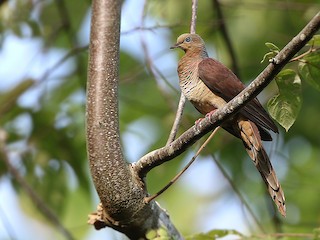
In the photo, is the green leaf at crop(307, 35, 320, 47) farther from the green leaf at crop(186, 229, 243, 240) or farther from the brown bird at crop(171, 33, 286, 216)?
the green leaf at crop(186, 229, 243, 240)

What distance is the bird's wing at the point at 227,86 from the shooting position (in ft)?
11.3

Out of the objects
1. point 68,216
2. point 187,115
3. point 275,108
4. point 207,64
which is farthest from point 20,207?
point 275,108

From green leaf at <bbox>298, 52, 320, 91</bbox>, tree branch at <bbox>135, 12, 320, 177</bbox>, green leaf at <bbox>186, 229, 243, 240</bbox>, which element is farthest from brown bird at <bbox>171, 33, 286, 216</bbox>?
tree branch at <bbox>135, 12, 320, 177</bbox>

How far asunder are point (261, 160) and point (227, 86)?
1.46 feet

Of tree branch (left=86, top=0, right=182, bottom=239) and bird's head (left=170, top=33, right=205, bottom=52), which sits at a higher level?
bird's head (left=170, top=33, right=205, bottom=52)

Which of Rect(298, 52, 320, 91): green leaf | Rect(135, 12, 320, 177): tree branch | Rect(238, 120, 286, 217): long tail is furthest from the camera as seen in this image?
Rect(238, 120, 286, 217): long tail

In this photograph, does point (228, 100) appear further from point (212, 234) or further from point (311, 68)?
point (311, 68)

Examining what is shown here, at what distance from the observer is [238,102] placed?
252 centimetres

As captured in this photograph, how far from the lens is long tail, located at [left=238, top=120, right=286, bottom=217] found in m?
3.24

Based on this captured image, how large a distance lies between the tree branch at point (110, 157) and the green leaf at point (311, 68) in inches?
28.6

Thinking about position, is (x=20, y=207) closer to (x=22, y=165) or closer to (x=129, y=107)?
(x=22, y=165)

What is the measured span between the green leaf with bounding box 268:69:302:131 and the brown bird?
0.52 meters

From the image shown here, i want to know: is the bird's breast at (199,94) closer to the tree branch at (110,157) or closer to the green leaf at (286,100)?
the tree branch at (110,157)

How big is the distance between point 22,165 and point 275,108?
2911 mm
